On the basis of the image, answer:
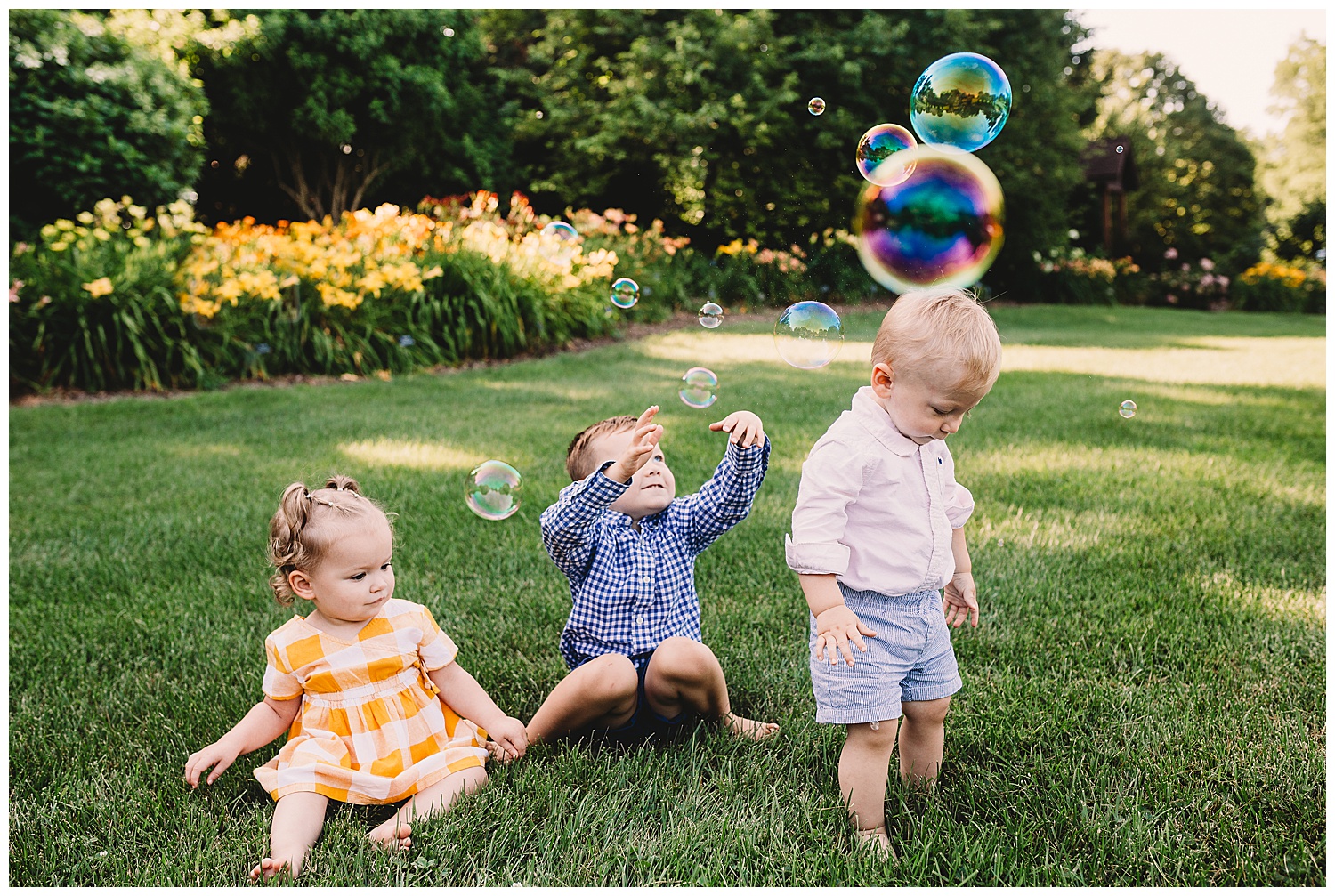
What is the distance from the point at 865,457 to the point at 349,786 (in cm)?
133

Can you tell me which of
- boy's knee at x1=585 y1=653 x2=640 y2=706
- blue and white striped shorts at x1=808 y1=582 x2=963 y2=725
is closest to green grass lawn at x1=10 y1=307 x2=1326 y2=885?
boy's knee at x1=585 y1=653 x2=640 y2=706

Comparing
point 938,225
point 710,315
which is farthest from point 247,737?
point 938,225

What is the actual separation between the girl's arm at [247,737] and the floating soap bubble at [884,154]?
227cm

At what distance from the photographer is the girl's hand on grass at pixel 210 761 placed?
6.66ft

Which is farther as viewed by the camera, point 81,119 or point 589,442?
point 81,119

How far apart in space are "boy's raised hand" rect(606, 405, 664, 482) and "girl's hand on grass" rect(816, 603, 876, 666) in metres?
0.50

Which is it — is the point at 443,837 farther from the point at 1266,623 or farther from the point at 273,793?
the point at 1266,623

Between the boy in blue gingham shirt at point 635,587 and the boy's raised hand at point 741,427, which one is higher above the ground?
the boy's raised hand at point 741,427

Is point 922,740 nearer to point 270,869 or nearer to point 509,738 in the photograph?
point 509,738

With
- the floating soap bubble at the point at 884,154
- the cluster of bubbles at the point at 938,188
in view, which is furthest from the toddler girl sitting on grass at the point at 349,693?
the floating soap bubble at the point at 884,154

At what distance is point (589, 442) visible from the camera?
2373 millimetres

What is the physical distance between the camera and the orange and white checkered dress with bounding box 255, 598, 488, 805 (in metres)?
2.06

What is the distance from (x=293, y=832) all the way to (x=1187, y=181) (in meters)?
38.5

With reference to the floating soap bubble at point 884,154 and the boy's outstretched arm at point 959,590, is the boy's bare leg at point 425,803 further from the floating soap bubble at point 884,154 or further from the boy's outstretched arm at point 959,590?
the floating soap bubble at point 884,154
